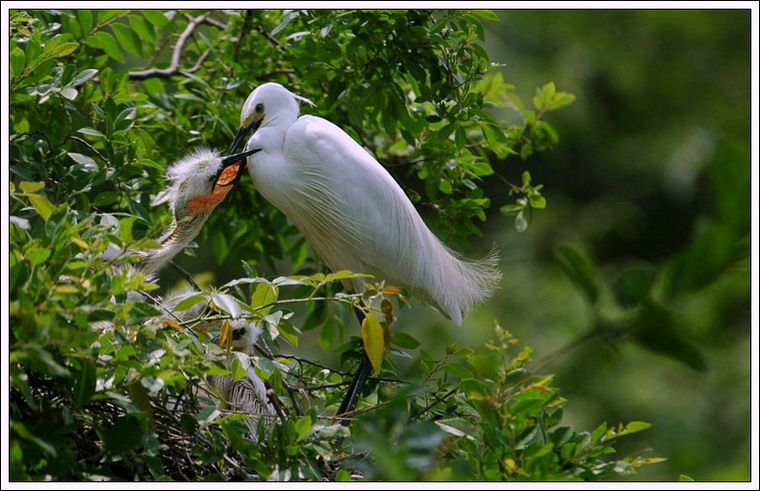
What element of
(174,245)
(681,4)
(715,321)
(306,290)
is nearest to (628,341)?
(715,321)

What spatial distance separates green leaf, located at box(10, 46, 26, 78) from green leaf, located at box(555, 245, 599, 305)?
1271 millimetres

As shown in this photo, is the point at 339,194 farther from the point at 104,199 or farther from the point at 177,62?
the point at 177,62

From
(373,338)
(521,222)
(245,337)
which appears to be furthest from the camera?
(521,222)

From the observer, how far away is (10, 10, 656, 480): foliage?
0.91 metres

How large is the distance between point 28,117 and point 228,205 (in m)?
0.68

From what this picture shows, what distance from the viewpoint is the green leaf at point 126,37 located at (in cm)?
180

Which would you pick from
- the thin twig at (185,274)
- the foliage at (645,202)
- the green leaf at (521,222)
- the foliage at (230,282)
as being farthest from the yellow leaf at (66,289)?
the green leaf at (521,222)

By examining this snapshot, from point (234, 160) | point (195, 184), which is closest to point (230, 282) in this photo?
point (195, 184)

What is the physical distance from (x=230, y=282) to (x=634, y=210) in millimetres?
714

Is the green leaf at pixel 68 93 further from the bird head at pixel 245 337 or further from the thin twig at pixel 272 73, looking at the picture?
the thin twig at pixel 272 73

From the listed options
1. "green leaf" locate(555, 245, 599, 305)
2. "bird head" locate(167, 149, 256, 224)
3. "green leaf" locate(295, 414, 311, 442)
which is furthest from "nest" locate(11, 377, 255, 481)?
"green leaf" locate(555, 245, 599, 305)

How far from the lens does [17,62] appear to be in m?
1.36

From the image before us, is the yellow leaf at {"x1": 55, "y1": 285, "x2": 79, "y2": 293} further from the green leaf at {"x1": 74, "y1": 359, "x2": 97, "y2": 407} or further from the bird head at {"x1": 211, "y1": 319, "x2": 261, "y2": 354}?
the bird head at {"x1": 211, "y1": 319, "x2": 261, "y2": 354}

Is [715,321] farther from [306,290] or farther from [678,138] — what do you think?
[678,138]
